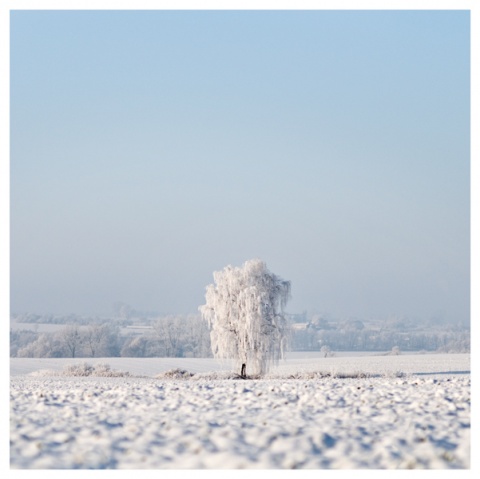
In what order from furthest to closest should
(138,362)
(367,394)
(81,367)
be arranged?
Result: (138,362), (81,367), (367,394)

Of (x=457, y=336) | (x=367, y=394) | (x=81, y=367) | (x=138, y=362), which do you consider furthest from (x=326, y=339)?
(x=367, y=394)

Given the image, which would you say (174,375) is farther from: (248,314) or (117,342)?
(117,342)

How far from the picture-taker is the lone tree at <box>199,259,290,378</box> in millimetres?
29016

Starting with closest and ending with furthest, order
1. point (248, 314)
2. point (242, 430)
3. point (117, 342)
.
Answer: point (242, 430) < point (248, 314) < point (117, 342)

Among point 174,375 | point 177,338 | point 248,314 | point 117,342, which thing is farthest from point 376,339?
point 248,314

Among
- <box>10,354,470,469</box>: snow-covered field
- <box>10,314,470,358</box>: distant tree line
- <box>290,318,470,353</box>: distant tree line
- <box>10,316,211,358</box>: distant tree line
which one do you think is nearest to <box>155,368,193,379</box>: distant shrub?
<box>10,354,470,469</box>: snow-covered field

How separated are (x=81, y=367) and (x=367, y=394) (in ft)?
80.4

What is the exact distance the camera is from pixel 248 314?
28.9 metres

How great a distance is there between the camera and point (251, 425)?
8922mm

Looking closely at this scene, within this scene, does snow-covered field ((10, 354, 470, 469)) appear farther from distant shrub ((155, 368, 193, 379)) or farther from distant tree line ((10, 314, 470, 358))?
distant tree line ((10, 314, 470, 358))

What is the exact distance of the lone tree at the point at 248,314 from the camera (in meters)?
29.0

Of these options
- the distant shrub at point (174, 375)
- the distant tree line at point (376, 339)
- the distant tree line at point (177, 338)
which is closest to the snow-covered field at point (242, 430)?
the distant shrub at point (174, 375)
